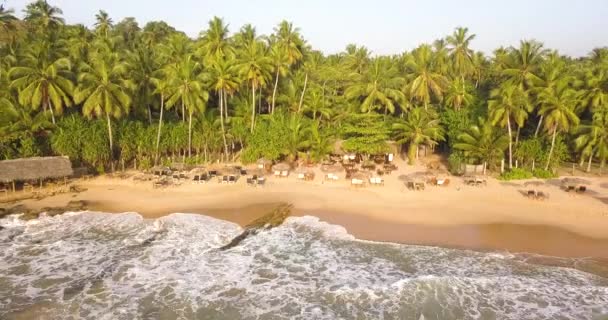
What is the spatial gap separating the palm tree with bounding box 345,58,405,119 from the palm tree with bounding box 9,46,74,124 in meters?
26.3

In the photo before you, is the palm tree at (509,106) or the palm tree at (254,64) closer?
the palm tree at (509,106)

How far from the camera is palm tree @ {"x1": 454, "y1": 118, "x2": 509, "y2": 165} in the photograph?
113 feet

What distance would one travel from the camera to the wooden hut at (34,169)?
30.5m

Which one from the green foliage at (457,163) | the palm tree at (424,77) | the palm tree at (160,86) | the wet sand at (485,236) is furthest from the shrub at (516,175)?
the palm tree at (160,86)

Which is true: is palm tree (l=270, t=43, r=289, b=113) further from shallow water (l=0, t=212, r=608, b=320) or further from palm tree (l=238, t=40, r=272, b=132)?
shallow water (l=0, t=212, r=608, b=320)

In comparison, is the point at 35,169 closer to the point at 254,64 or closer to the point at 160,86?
the point at 160,86

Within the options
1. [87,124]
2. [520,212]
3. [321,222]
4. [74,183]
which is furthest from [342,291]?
[87,124]

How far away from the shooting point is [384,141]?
39969 mm

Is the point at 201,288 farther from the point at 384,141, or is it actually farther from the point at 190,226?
the point at 384,141

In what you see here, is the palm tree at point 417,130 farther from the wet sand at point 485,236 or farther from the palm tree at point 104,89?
the palm tree at point 104,89

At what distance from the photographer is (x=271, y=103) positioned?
1916 inches

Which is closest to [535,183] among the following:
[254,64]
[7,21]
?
[254,64]

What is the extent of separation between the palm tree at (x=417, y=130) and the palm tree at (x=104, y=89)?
24.5 m

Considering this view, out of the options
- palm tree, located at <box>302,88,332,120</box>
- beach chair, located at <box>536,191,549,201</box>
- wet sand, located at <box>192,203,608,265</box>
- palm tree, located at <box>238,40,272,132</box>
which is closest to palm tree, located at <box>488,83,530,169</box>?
beach chair, located at <box>536,191,549,201</box>
